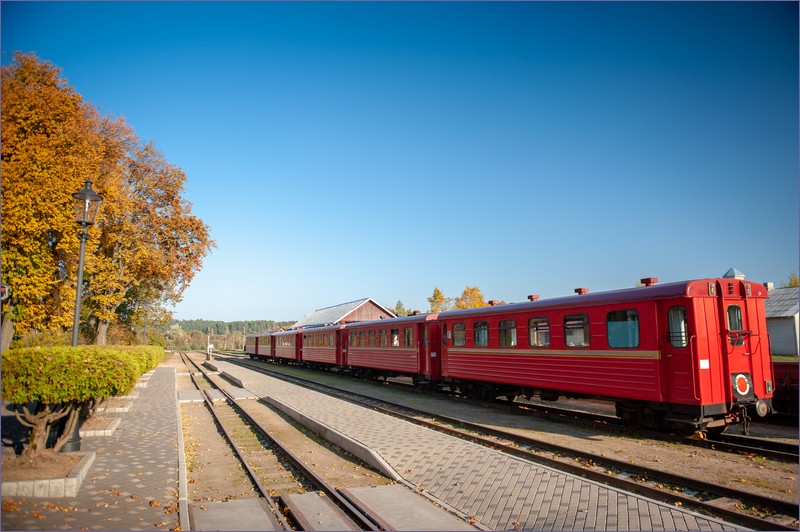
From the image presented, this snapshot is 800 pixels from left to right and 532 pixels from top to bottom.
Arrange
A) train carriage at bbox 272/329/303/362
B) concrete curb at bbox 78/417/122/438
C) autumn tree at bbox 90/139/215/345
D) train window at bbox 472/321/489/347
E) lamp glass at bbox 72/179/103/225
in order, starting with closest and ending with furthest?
1. lamp glass at bbox 72/179/103/225
2. concrete curb at bbox 78/417/122/438
3. train window at bbox 472/321/489/347
4. autumn tree at bbox 90/139/215/345
5. train carriage at bbox 272/329/303/362

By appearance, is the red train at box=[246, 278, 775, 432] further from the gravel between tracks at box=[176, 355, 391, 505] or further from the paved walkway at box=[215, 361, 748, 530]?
the gravel between tracks at box=[176, 355, 391, 505]

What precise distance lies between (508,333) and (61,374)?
10.8 m

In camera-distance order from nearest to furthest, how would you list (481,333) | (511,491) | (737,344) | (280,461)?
1. (511,491)
2. (737,344)
3. (280,461)
4. (481,333)

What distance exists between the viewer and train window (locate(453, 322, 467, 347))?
16766 mm

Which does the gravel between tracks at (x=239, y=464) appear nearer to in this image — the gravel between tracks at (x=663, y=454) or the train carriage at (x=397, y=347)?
the gravel between tracks at (x=663, y=454)

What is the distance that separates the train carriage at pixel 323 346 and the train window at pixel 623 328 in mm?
19601

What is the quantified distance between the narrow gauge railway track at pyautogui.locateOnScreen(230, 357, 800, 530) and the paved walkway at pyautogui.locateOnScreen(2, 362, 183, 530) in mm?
6014

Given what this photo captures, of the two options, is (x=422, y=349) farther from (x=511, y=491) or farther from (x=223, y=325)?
(x=223, y=325)

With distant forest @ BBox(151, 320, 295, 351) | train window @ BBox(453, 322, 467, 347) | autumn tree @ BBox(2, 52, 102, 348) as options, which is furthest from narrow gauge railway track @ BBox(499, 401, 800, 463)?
distant forest @ BBox(151, 320, 295, 351)

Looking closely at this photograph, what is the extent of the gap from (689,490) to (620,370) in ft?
12.2

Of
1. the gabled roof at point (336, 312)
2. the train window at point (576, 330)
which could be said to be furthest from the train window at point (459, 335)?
the gabled roof at point (336, 312)

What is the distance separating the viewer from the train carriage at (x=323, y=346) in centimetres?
2956

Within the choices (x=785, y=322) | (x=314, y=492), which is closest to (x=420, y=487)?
(x=314, y=492)

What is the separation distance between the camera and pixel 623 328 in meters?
10.9
